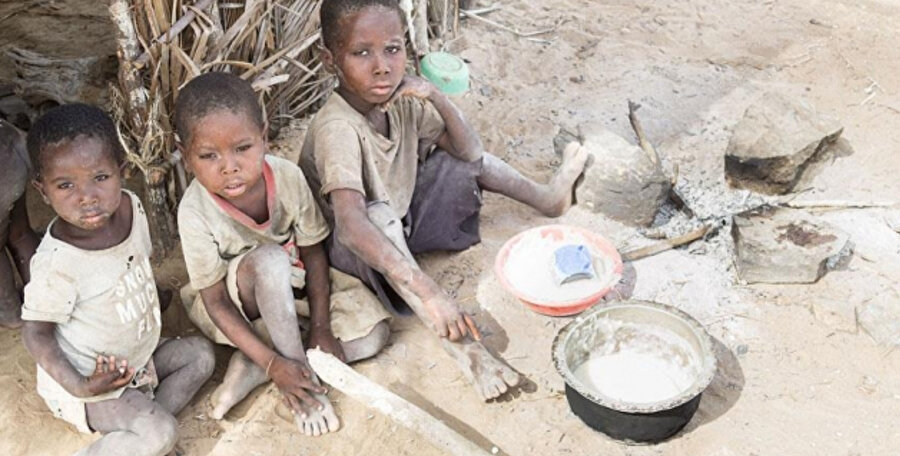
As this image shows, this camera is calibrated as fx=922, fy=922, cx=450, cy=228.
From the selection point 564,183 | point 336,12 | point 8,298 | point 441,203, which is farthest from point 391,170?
point 8,298

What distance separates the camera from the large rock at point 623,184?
3416mm

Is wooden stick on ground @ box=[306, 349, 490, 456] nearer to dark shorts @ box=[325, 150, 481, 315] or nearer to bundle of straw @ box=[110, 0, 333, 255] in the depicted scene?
dark shorts @ box=[325, 150, 481, 315]

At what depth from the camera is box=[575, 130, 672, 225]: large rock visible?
11.2ft

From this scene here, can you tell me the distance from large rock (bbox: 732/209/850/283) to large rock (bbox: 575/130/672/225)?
343mm

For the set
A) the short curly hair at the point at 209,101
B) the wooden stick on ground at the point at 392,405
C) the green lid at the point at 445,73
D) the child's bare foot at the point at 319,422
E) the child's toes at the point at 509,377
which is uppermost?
the short curly hair at the point at 209,101

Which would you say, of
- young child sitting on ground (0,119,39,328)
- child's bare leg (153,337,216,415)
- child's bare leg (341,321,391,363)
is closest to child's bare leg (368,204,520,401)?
child's bare leg (341,321,391,363)

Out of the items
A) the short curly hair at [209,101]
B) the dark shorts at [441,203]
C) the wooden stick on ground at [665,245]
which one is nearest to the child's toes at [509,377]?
the dark shorts at [441,203]

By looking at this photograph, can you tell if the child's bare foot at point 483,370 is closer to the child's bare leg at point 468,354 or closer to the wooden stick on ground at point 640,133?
the child's bare leg at point 468,354

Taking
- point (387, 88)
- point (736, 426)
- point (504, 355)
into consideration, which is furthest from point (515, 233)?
point (736, 426)

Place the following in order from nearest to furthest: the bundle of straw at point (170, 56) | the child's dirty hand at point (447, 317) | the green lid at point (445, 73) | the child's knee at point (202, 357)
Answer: the child's dirty hand at point (447, 317)
the child's knee at point (202, 357)
the bundle of straw at point (170, 56)
the green lid at point (445, 73)

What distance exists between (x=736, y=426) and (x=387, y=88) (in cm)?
144

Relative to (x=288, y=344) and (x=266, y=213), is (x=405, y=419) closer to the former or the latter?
(x=288, y=344)

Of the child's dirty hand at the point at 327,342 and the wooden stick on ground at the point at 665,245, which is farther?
the wooden stick on ground at the point at 665,245

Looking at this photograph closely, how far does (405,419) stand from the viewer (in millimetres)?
A: 2496
